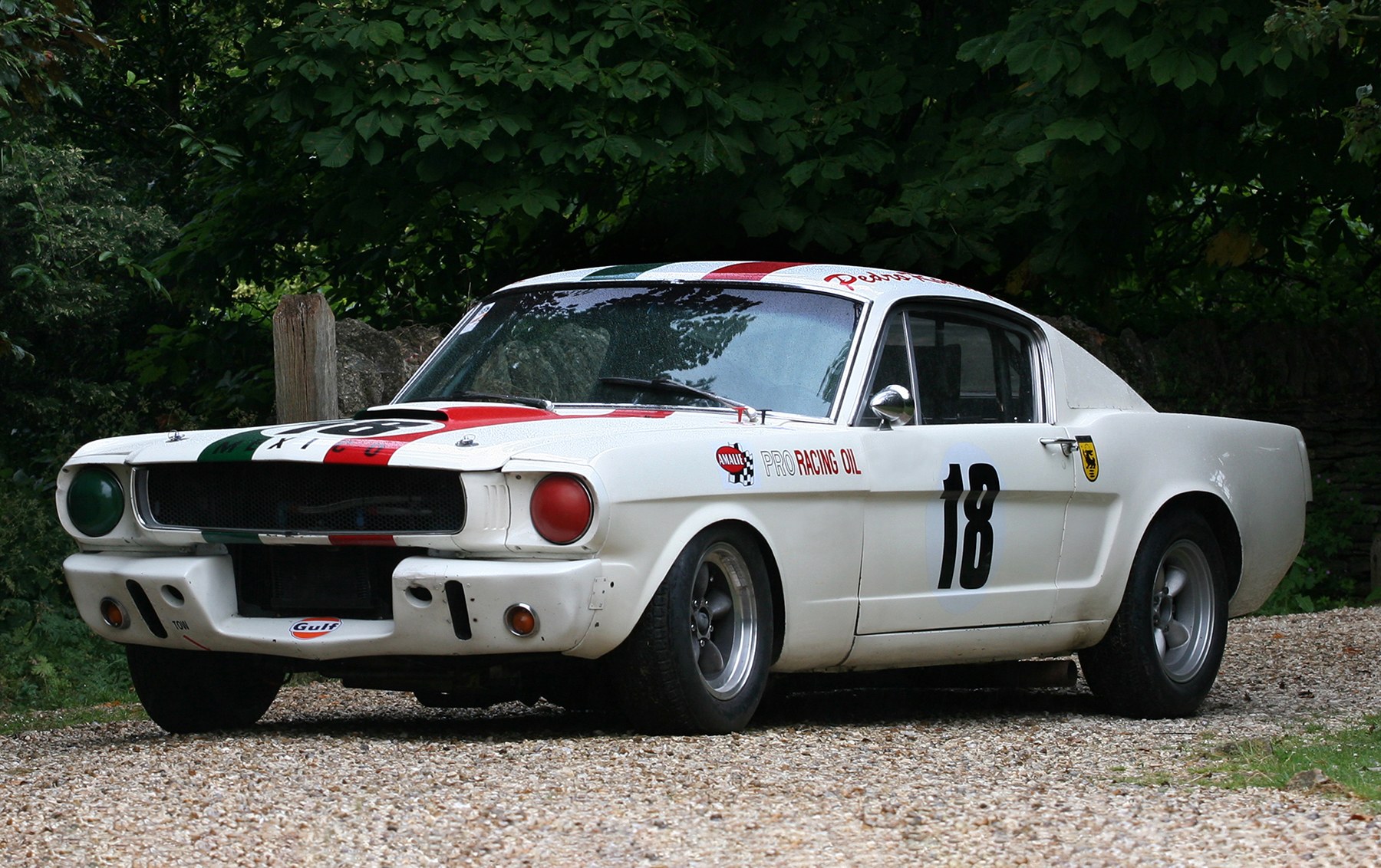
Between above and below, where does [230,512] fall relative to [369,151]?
below

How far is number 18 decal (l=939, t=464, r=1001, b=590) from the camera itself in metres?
6.32

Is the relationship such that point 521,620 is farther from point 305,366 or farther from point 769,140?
point 769,140

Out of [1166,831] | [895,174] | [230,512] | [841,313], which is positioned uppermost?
[895,174]

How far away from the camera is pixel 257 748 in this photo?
5.18 metres

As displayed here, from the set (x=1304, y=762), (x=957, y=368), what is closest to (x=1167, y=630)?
(x=957, y=368)

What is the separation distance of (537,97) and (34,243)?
3.36 meters

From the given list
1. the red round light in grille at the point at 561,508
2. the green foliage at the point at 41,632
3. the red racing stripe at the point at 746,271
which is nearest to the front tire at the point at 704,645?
the red round light in grille at the point at 561,508

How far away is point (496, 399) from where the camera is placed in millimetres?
6340

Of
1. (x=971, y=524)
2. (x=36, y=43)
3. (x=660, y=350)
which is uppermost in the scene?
(x=36, y=43)

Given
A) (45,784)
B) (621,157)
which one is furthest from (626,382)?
(621,157)

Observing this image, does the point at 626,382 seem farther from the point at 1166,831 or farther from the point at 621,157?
the point at 621,157

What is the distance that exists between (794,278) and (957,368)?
690mm

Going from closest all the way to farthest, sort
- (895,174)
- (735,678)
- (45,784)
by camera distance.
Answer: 1. (45,784)
2. (735,678)
3. (895,174)

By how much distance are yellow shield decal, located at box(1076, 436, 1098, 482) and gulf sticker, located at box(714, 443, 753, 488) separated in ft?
5.84
